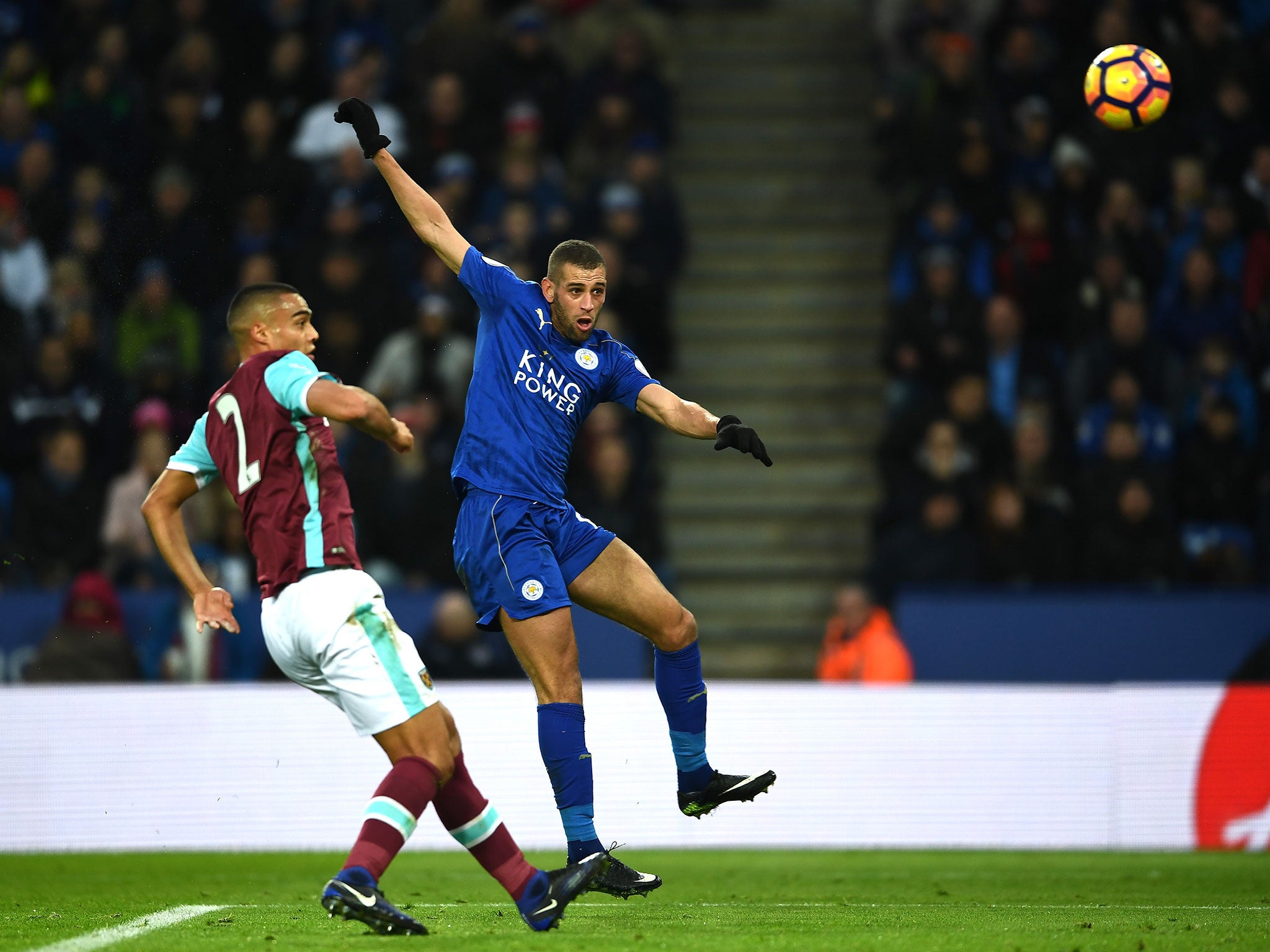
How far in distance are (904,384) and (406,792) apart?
7.69 m

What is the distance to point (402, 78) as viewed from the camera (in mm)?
14297

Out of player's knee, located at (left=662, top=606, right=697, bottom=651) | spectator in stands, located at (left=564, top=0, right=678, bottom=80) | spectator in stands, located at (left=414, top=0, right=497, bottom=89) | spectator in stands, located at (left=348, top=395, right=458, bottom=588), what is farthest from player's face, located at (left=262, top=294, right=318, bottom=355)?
spectator in stands, located at (left=564, top=0, right=678, bottom=80)

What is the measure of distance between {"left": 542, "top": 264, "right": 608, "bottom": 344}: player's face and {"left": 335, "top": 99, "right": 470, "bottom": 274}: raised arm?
1.37 feet

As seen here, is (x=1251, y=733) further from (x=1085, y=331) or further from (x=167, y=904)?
(x=167, y=904)

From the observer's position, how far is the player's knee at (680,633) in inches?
267

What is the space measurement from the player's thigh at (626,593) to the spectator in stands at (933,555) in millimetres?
5001

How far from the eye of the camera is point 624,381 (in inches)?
270

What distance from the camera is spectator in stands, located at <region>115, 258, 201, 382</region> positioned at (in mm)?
12133

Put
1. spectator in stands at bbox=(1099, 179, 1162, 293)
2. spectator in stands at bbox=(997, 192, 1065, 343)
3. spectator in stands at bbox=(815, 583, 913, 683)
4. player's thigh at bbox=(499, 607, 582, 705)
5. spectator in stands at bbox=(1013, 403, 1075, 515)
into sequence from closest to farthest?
1. player's thigh at bbox=(499, 607, 582, 705)
2. spectator in stands at bbox=(815, 583, 913, 683)
3. spectator in stands at bbox=(1013, 403, 1075, 515)
4. spectator in stands at bbox=(997, 192, 1065, 343)
5. spectator in stands at bbox=(1099, 179, 1162, 293)

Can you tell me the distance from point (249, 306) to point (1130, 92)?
506 cm

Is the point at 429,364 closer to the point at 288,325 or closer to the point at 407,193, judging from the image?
the point at 407,193

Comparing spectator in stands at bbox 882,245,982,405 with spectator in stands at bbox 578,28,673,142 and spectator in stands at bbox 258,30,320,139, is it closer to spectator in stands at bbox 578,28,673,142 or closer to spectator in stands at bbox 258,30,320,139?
spectator in stands at bbox 578,28,673,142

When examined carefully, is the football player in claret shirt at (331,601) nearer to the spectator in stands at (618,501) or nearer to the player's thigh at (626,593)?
the player's thigh at (626,593)

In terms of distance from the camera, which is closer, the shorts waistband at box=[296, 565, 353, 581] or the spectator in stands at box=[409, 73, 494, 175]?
the shorts waistband at box=[296, 565, 353, 581]
